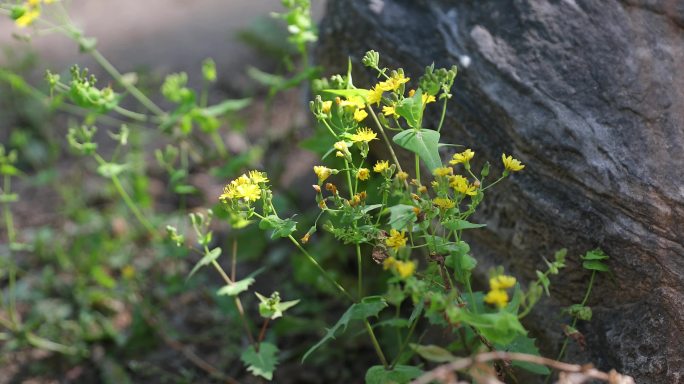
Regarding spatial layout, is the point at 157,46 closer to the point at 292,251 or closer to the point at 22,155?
the point at 22,155

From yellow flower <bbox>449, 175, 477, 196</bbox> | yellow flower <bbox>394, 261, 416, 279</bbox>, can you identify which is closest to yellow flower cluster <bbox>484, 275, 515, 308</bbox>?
yellow flower <bbox>394, 261, 416, 279</bbox>

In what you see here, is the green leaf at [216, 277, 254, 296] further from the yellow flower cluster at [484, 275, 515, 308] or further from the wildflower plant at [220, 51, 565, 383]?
the yellow flower cluster at [484, 275, 515, 308]

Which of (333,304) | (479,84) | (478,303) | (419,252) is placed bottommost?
(333,304)

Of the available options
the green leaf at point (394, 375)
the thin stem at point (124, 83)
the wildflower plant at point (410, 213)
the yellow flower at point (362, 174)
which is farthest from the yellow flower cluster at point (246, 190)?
the thin stem at point (124, 83)

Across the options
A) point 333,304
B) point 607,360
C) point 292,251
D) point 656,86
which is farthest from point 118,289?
point 656,86

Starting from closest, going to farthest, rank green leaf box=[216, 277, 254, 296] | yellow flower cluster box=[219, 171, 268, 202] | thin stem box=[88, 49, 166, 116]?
1. yellow flower cluster box=[219, 171, 268, 202]
2. green leaf box=[216, 277, 254, 296]
3. thin stem box=[88, 49, 166, 116]

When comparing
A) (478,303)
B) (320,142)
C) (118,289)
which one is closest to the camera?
(478,303)
